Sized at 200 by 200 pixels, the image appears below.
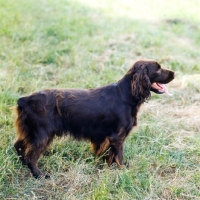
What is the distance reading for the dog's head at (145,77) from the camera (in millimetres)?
3844

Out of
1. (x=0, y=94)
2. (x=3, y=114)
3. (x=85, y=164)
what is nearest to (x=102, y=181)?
(x=85, y=164)

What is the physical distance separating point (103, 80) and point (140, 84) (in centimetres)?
211

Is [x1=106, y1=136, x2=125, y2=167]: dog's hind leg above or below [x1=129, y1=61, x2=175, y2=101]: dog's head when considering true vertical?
below

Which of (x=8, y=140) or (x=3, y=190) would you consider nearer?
(x=3, y=190)

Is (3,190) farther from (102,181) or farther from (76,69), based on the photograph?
(76,69)

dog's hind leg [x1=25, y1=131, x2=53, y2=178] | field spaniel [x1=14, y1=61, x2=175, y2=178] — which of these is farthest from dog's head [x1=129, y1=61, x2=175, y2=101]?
dog's hind leg [x1=25, y1=131, x2=53, y2=178]

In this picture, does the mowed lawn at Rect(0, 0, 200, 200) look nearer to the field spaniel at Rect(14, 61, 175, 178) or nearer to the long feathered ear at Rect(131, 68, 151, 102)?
the field spaniel at Rect(14, 61, 175, 178)

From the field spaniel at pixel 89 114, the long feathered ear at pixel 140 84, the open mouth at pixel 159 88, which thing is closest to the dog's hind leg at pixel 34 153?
the field spaniel at pixel 89 114

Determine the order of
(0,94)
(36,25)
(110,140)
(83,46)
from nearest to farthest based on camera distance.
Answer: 1. (110,140)
2. (0,94)
3. (83,46)
4. (36,25)

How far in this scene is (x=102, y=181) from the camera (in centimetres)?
329

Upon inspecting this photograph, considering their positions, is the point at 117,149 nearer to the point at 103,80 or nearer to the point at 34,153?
the point at 34,153

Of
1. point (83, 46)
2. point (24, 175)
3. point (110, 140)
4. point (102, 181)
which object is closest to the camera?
point (102, 181)

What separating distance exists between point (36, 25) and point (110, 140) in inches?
210

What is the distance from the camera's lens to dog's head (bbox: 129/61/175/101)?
3844 mm
